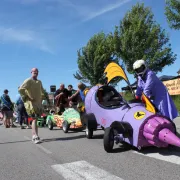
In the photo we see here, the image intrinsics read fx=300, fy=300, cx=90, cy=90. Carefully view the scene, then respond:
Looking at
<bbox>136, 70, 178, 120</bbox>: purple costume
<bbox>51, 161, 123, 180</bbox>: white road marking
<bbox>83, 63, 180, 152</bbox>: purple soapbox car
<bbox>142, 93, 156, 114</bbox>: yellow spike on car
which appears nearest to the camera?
<bbox>51, 161, 123, 180</bbox>: white road marking

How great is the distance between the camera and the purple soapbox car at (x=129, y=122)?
5312 mm

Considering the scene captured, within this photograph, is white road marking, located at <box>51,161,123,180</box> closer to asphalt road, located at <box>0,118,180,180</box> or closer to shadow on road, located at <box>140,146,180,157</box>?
asphalt road, located at <box>0,118,180,180</box>

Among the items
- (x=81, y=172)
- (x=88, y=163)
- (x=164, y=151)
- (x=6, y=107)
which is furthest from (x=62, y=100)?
(x=81, y=172)

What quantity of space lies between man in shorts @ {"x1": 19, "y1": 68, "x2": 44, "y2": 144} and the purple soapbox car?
4.57 ft

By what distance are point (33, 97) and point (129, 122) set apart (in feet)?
11.0

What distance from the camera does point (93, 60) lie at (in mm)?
37250

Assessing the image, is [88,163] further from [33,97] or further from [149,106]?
[33,97]

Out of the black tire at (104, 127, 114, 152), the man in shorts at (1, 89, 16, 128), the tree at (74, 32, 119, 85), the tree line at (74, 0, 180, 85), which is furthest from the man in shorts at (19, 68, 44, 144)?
the tree at (74, 32, 119, 85)

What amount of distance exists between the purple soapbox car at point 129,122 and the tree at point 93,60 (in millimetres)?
27009

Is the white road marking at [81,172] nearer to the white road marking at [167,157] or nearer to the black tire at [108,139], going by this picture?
the black tire at [108,139]

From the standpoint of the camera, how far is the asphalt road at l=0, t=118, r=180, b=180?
4.38m

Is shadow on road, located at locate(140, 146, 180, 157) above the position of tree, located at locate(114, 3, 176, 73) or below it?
below

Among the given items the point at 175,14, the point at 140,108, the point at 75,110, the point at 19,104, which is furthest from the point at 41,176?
the point at 175,14

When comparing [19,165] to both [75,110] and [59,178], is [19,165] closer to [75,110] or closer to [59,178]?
[59,178]
